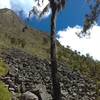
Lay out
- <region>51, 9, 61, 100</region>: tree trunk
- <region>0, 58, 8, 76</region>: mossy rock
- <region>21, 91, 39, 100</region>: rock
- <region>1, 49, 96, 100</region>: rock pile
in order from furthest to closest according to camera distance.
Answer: <region>0, 58, 8, 76</region>: mossy rock, <region>1, 49, 96, 100</region>: rock pile, <region>21, 91, 39, 100</region>: rock, <region>51, 9, 61, 100</region>: tree trunk

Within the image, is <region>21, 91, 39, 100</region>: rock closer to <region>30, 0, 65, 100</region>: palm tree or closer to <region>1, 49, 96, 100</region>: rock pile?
<region>1, 49, 96, 100</region>: rock pile

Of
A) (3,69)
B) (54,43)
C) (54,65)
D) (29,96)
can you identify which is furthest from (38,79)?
(54,65)

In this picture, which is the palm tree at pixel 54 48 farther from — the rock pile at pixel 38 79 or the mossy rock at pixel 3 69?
the mossy rock at pixel 3 69

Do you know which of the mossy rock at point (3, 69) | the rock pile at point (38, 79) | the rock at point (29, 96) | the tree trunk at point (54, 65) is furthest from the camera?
the mossy rock at point (3, 69)

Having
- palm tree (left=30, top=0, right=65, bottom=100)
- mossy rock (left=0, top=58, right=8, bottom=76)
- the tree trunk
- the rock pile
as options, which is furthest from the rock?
mossy rock (left=0, top=58, right=8, bottom=76)

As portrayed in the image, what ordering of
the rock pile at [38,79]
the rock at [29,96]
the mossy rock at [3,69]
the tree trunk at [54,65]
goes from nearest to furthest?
the tree trunk at [54,65], the rock at [29,96], the rock pile at [38,79], the mossy rock at [3,69]

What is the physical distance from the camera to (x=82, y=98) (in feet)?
117

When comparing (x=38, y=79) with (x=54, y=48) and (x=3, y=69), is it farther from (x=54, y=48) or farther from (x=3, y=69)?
(x=54, y=48)

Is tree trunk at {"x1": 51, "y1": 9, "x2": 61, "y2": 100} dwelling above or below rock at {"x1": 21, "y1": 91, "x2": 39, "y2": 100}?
above

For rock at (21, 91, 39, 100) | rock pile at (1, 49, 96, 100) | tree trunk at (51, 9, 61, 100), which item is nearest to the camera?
tree trunk at (51, 9, 61, 100)

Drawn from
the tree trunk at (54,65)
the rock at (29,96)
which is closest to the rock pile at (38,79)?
the rock at (29,96)

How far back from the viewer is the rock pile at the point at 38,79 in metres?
30.7

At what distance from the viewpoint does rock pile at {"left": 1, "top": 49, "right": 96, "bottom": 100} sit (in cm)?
3073

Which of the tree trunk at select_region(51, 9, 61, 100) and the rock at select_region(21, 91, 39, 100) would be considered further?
the rock at select_region(21, 91, 39, 100)
